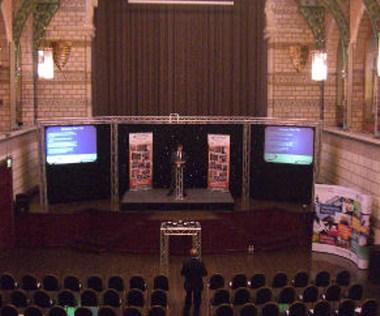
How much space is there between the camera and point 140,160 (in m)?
22.4

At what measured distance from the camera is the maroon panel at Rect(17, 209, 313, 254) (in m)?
19.7

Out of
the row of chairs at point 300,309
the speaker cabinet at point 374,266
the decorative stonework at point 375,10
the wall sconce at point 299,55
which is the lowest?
the speaker cabinet at point 374,266

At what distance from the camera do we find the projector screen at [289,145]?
21.5m

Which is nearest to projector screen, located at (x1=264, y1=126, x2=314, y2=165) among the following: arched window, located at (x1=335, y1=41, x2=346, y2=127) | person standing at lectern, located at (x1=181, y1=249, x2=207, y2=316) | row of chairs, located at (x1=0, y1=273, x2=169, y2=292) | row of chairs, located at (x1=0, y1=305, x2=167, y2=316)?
arched window, located at (x1=335, y1=41, x2=346, y2=127)

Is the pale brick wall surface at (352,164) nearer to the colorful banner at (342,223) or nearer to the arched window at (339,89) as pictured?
the colorful banner at (342,223)

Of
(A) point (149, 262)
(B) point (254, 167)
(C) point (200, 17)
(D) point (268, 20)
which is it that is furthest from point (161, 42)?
(A) point (149, 262)

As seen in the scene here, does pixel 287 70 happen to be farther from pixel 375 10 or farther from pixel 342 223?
pixel 342 223

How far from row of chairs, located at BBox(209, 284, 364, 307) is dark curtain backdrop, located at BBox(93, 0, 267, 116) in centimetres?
1328

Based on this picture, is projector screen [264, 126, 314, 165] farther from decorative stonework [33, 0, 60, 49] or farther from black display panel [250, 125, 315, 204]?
decorative stonework [33, 0, 60, 49]

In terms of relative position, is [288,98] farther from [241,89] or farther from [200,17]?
[200,17]

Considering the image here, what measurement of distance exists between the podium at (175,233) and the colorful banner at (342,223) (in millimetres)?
3150

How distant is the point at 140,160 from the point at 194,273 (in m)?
8.81

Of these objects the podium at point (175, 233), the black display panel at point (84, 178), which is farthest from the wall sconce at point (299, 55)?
the podium at point (175, 233)

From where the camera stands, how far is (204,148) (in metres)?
23.1
